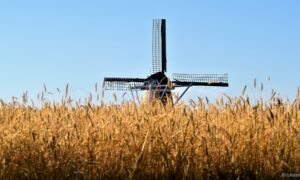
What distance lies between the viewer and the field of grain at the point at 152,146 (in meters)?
4.41

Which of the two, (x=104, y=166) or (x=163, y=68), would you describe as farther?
(x=163, y=68)

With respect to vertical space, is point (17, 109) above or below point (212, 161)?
above

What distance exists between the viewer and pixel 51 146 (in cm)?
455

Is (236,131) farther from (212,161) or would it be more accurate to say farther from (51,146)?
(51,146)

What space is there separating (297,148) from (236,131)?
556mm

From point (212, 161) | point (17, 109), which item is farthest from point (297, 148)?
point (17, 109)

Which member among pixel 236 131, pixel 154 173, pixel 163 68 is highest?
pixel 163 68

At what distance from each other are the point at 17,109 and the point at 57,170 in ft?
6.00

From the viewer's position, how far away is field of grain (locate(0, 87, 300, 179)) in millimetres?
4410

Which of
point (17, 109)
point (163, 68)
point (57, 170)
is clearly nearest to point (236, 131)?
point (57, 170)

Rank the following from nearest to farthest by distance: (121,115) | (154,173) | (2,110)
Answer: (154,173)
(121,115)
(2,110)

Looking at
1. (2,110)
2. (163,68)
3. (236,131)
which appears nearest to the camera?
(236,131)

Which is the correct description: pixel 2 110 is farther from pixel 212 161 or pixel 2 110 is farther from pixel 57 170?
pixel 212 161

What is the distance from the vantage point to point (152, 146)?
14.7 ft
